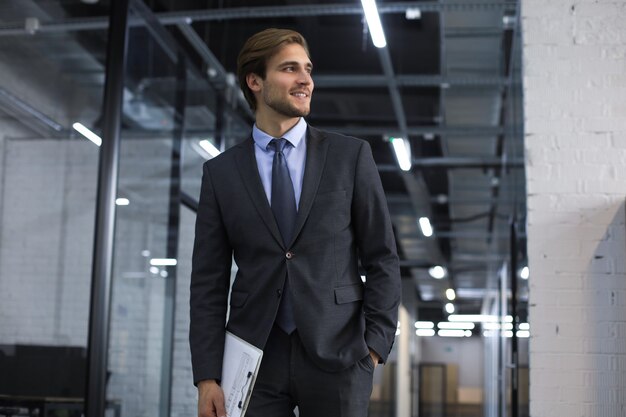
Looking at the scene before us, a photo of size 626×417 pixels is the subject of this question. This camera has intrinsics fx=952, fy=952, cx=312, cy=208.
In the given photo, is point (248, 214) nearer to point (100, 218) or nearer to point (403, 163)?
point (100, 218)

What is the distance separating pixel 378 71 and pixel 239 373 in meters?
5.71

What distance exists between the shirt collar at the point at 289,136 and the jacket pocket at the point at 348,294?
0.31 m

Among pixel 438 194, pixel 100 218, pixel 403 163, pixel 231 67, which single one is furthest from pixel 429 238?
pixel 100 218

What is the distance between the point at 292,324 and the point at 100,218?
270 cm

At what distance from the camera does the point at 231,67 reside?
23.4ft

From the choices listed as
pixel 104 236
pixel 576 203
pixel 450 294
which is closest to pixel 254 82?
pixel 576 203

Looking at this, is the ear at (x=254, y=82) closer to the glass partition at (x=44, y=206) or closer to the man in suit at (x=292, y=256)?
the man in suit at (x=292, y=256)

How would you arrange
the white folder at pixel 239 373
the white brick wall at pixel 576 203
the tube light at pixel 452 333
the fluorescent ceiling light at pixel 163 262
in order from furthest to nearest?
the tube light at pixel 452 333 < the fluorescent ceiling light at pixel 163 262 < the white brick wall at pixel 576 203 < the white folder at pixel 239 373

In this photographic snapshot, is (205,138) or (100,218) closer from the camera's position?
(100,218)

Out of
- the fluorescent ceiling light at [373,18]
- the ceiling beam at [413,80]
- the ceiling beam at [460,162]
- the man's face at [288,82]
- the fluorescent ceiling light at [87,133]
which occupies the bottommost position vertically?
the man's face at [288,82]

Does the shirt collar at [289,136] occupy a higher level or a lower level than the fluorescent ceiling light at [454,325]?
lower

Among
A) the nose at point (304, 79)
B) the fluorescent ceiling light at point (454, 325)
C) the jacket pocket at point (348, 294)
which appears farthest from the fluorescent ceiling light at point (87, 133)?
the fluorescent ceiling light at point (454, 325)

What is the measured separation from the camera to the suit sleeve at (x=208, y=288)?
1833mm

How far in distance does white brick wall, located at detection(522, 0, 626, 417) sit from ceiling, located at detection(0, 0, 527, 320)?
0.34m
